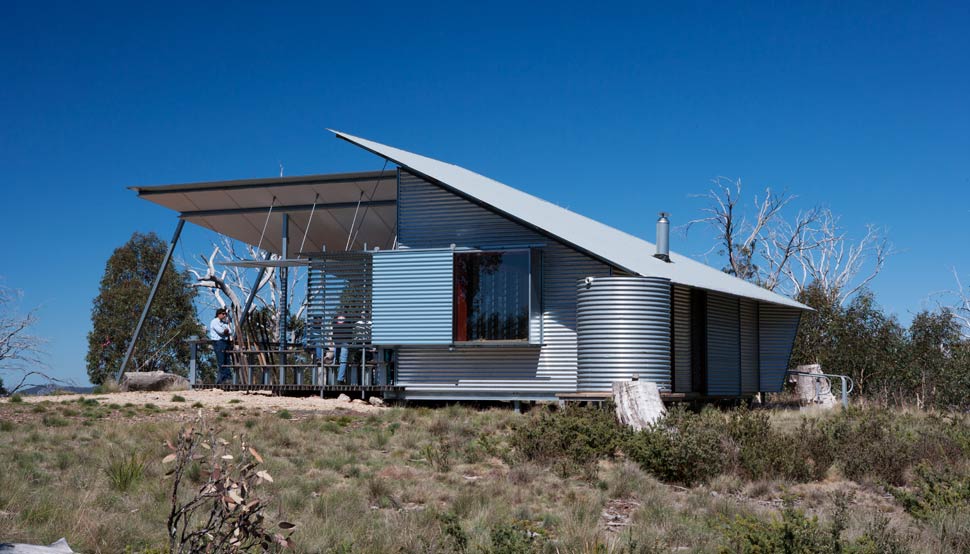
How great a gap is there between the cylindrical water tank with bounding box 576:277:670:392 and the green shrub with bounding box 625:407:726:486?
455cm

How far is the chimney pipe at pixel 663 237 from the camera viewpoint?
19719mm

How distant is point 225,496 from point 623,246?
17.4 meters

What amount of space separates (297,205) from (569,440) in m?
11.7

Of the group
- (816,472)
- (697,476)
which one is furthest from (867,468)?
(697,476)

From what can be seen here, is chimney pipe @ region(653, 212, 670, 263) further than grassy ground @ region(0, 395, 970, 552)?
Yes

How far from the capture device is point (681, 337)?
1825cm

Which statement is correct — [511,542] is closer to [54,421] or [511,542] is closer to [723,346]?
[54,421]

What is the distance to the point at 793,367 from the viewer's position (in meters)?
27.2

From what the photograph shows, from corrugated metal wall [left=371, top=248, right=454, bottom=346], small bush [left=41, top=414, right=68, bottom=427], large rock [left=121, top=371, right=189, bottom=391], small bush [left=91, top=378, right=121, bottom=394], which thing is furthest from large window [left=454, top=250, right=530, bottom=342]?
large rock [left=121, top=371, right=189, bottom=391]

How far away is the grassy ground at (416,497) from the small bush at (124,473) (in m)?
0.02

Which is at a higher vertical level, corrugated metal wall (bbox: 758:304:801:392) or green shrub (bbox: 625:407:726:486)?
corrugated metal wall (bbox: 758:304:801:392)

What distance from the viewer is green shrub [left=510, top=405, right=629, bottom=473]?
35.4 feet

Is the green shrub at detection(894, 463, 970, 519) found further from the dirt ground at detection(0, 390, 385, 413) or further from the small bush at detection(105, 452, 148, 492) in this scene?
the dirt ground at detection(0, 390, 385, 413)

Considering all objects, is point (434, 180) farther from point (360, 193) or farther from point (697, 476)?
point (697, 476)
